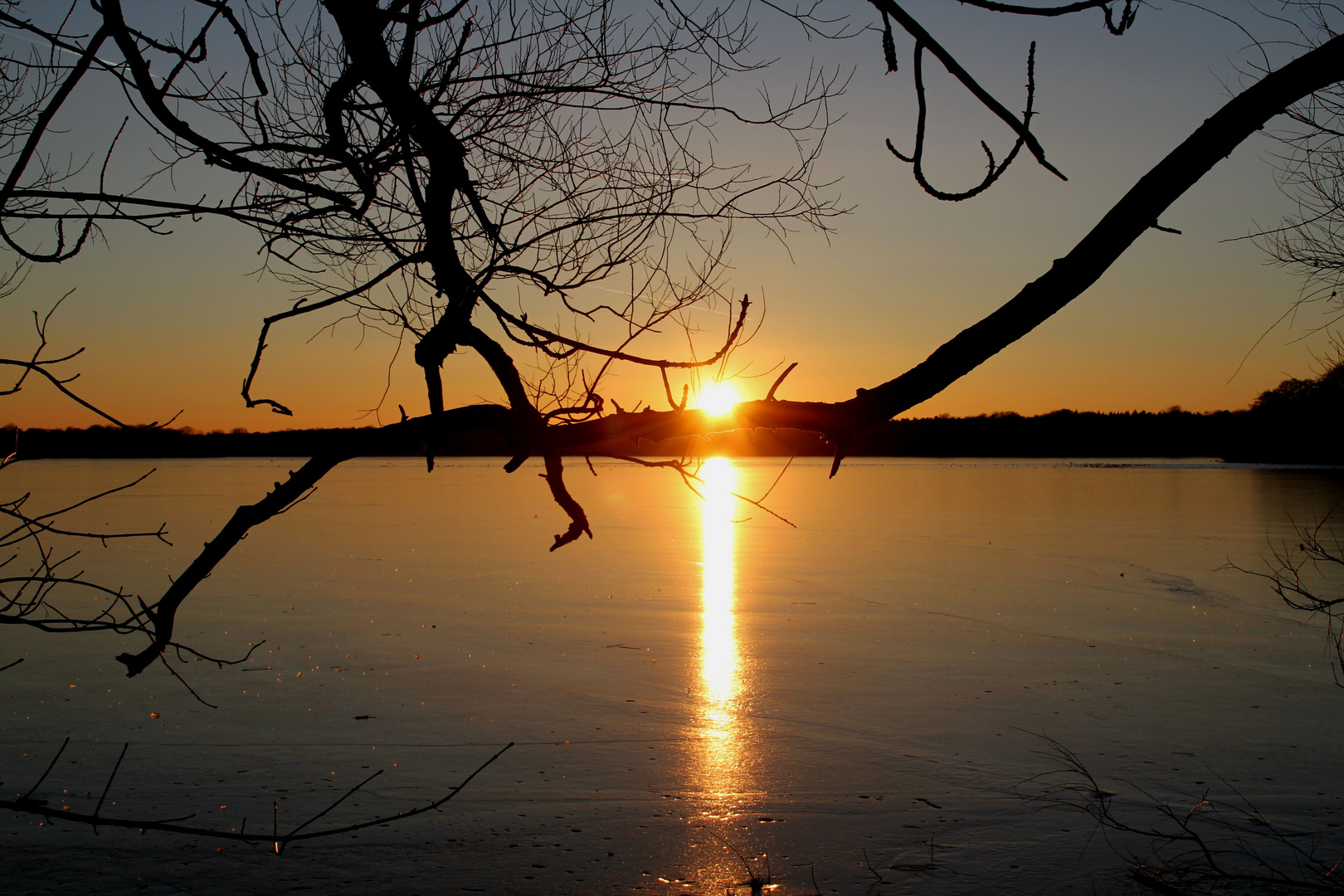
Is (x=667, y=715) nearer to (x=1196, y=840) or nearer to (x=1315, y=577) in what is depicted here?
(x=1196, y=840)

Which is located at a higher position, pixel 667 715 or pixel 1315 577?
pixel 1315 577

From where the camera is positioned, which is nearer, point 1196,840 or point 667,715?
point 1196,840

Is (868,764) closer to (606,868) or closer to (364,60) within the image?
(606,868)

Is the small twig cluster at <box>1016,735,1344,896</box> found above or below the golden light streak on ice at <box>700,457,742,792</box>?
below

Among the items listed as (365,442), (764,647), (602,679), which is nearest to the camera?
(365,442)

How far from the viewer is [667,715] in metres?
6.26

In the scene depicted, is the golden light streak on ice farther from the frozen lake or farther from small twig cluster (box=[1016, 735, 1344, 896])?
small twig cluster (box=[1016, 735, 1344, 896])

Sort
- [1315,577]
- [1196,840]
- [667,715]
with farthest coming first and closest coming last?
1. [1315,577]
2. [667,715]
3. [1196,840]

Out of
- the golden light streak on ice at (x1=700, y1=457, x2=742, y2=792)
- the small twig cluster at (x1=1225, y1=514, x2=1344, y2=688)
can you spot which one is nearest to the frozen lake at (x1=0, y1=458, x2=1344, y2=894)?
the golden light streak on ice at (x1=700, y1=457, x2=742, y2=792)

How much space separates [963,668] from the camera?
24.1ft

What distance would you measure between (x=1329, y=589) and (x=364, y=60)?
11252 mm

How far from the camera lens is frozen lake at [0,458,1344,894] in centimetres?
435

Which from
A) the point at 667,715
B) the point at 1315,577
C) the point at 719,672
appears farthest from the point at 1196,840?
the point at 1315,577

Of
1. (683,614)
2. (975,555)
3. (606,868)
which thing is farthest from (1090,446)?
(606,868)
